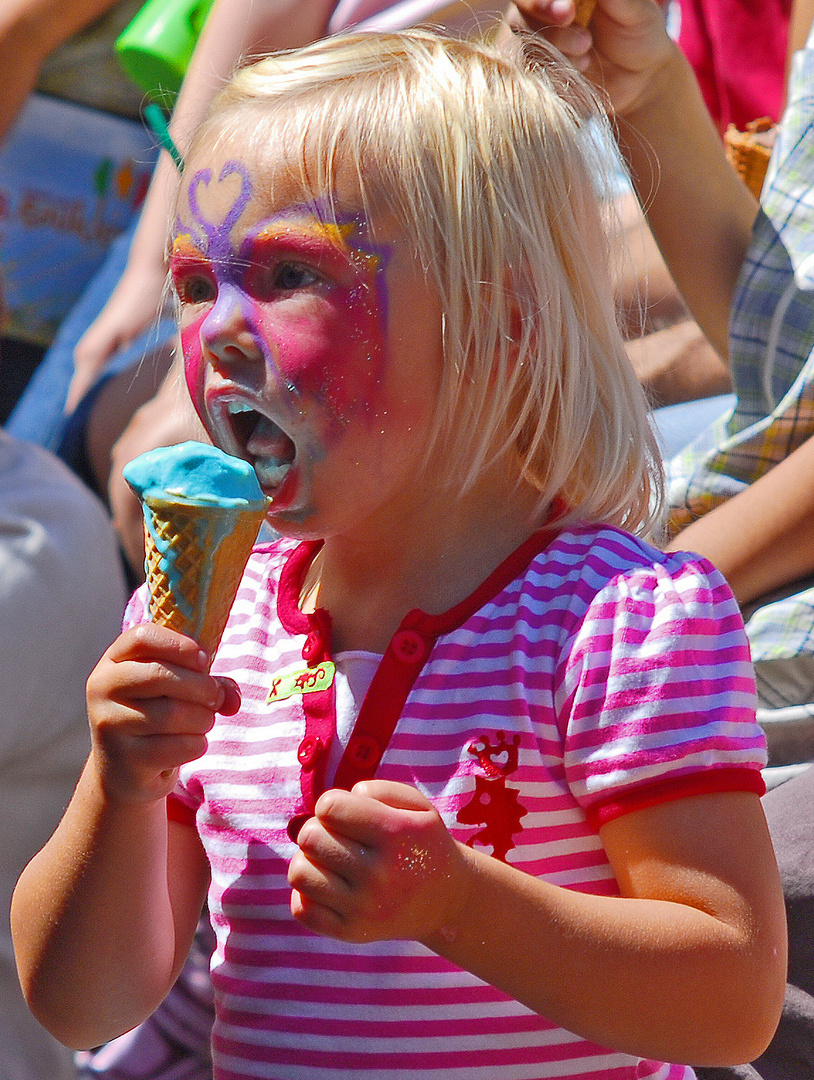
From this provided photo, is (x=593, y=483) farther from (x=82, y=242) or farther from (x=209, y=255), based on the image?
(x=82, y=242)

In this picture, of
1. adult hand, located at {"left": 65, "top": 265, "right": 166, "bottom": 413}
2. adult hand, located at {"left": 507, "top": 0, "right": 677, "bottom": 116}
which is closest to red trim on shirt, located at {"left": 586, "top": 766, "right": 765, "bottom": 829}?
adult hand, located at {"left": 507, "top": 0, "right": 677, "bottom": 116}

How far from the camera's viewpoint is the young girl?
99 cm

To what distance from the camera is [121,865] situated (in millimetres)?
1098

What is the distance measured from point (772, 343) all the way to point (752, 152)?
0.66m

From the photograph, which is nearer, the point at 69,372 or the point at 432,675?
the point at 432,675

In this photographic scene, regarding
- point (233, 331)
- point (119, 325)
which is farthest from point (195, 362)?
point (119, 325)

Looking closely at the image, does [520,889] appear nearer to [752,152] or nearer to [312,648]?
[312,648]

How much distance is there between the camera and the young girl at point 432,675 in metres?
0.99

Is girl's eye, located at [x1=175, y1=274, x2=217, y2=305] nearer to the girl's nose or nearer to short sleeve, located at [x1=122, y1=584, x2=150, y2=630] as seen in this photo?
the girl's nose

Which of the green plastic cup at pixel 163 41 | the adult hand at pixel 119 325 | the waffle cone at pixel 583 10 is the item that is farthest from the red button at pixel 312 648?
the green plastic cup at pixel 163 41

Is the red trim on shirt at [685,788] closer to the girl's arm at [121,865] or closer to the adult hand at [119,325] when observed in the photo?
the girl's arm at [121,865]

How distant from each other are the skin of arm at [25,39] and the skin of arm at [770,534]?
6.95 ft

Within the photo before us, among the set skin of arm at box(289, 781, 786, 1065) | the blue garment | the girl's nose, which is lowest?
the blue garment

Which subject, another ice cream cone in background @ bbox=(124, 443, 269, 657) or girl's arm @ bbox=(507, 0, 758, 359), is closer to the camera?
another ice cream cone in background @ bbox=(124, 443, 269, 657)
